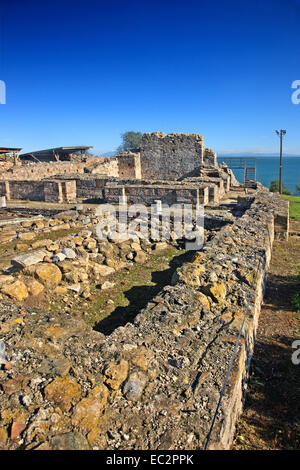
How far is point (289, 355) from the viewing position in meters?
4.87

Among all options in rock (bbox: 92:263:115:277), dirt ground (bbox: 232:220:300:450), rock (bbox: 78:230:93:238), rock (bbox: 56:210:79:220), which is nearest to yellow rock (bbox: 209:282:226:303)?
dirt ground (bbox: 232:220:300:450)

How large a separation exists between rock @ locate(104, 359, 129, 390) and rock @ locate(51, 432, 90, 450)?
1.75 ft

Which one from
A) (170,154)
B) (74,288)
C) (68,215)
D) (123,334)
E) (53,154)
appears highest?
(53,154)

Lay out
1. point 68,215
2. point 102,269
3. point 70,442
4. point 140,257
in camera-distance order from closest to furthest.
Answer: point 70,442 < point 102,269 < point 140,257 < point 68,215

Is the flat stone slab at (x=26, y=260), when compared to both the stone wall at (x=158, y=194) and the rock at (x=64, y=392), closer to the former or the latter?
the rock at (x=64, y=392)

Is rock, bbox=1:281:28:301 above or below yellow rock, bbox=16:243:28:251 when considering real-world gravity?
below

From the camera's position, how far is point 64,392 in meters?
2.72

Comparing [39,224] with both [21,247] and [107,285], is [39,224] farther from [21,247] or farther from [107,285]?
[107,285]

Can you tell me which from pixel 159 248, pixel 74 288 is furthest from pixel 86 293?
pixel 159 248

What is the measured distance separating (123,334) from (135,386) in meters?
0.81

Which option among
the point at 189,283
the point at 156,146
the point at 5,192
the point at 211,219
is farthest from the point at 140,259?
the point at 156,146

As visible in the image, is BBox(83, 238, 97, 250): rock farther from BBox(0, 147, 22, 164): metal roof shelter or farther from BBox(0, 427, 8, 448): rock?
BBox(0, 147, 22, 164): metal roof shelter

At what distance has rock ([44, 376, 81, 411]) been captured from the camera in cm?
263

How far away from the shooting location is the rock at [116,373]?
2873mm
